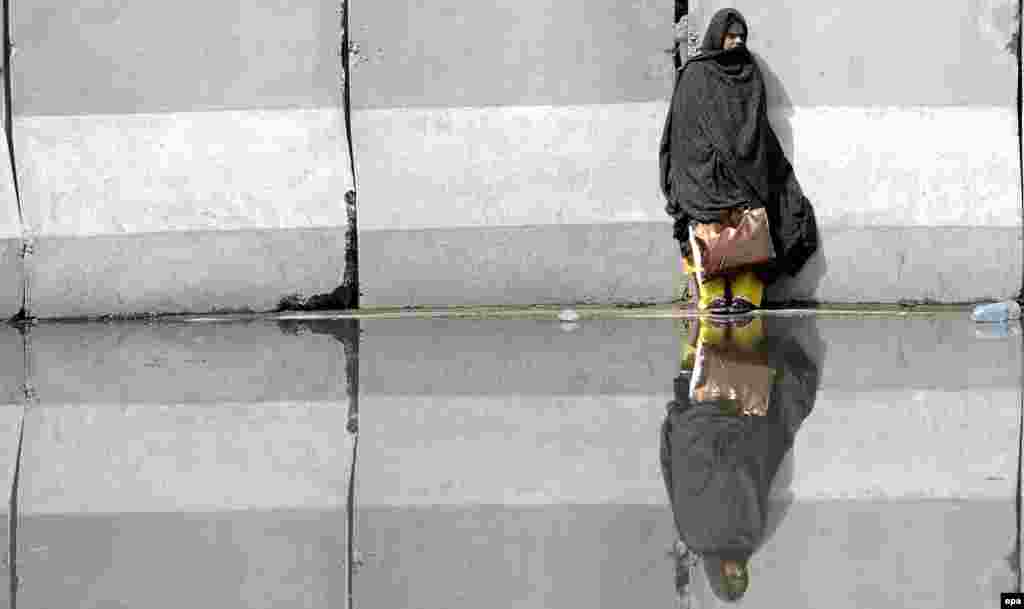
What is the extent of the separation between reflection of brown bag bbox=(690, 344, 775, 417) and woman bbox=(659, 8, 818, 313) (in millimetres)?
1831

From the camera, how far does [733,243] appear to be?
940 centimetres

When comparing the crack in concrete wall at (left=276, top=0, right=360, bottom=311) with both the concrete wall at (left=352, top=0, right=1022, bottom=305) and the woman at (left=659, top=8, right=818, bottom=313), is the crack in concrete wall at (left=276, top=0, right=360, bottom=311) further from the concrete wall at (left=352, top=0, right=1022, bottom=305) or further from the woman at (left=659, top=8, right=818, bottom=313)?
the woman at (left=659, top=8, right=818, bottom=313)

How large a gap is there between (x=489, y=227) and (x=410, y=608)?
6.38 meters

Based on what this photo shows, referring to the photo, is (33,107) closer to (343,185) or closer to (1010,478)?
(343,185)

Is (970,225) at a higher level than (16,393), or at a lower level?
higher

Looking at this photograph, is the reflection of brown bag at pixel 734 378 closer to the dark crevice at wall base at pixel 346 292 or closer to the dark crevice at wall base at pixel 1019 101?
the dark crevice at wall base at pixel 346 292

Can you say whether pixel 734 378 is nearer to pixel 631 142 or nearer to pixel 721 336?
pixel 721 336

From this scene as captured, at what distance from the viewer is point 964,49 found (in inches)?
385

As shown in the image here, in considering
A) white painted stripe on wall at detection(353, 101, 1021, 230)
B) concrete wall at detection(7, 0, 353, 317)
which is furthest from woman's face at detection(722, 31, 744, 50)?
concrete wall at detection(7, 0, 353, 317)

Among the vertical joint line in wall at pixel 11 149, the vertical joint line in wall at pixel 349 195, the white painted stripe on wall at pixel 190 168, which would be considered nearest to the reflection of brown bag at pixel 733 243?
the vertical joint line in wall at pixel 349 195

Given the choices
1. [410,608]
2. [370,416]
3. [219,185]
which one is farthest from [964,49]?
[410,608]

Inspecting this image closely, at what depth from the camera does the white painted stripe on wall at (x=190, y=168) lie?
388 inches

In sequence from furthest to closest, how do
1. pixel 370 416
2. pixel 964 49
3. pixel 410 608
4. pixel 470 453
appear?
pixel 964 49
pixel 370 416
pixel 470 453
pixel 410 608

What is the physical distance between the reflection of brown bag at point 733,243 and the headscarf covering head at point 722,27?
34.9 inches
